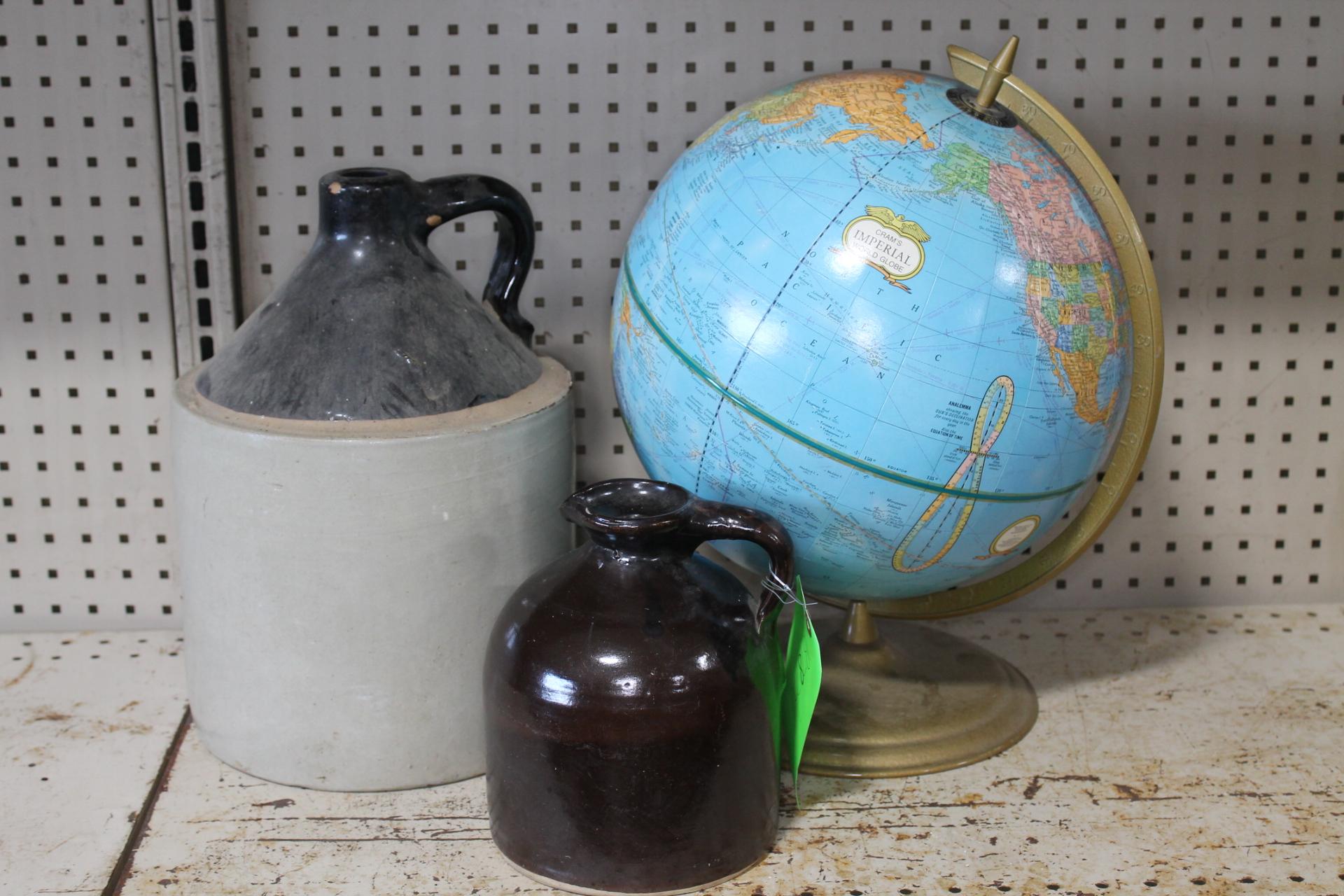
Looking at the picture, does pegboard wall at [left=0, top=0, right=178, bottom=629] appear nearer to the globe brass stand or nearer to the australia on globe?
the australia on globe

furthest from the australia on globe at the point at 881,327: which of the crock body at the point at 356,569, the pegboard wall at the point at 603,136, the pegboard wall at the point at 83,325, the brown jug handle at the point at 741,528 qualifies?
the pegboard wall at the point at 83,325

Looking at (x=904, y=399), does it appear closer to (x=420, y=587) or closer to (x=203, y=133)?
(x=420, y=587)

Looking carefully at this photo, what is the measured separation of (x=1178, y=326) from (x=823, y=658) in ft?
2.04

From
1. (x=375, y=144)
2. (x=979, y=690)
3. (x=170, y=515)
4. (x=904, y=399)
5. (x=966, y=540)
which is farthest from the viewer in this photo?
(x=170, y=515)

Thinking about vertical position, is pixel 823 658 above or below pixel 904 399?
below

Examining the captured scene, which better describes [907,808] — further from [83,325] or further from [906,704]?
[83,325]

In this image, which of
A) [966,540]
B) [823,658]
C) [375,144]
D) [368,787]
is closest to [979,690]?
[823,658]

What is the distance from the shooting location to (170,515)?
5.41 ft

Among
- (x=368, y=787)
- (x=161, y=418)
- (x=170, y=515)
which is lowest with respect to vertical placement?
(x=368, y=787)

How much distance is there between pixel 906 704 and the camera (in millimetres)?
1385

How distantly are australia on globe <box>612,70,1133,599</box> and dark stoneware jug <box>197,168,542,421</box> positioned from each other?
17 centimetres

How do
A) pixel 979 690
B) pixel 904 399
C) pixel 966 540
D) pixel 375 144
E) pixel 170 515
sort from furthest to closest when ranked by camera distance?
pixel 170 515 → pixel 375 144 → pixel 979 690 → pixel 966 540 → pixel 904 399

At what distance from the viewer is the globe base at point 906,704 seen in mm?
1333

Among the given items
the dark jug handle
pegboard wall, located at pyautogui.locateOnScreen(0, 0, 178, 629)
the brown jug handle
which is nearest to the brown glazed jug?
the brown jug handle
